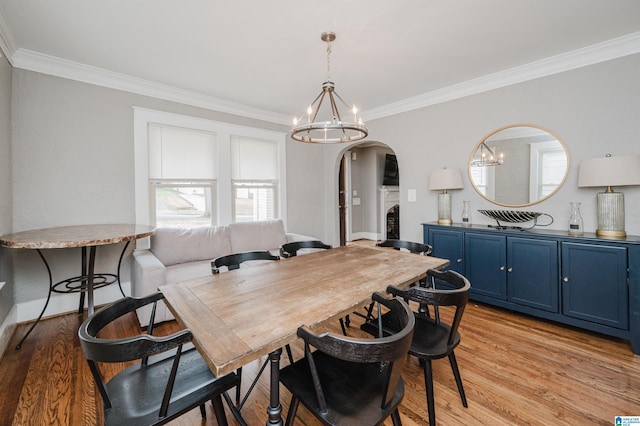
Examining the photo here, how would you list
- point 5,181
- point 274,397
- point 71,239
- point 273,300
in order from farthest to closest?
1. point 5,181
2. point 71,239
3. point 273,300
4. point 274,397

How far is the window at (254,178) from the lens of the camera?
13.8 ft

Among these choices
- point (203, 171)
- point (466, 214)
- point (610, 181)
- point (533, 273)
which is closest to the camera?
point (610, 181)

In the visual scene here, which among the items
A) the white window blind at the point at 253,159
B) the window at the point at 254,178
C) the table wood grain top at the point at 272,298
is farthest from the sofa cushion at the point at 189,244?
the table wood grain top at the point at 272,298

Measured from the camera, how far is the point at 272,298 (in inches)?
57.5

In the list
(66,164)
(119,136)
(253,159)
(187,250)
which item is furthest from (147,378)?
(253,159)

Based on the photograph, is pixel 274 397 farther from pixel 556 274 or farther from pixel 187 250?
pixel 556 274

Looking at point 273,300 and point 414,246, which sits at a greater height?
point 414,246

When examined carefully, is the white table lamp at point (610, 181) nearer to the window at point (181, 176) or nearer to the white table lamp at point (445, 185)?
the white table lamp at point (445, 185)

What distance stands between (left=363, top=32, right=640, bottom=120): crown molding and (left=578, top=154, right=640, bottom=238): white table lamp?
972 millimetres

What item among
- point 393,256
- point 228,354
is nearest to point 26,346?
point 228,354

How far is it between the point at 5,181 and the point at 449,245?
457 cm

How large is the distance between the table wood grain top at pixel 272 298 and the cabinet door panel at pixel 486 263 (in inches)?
47.8

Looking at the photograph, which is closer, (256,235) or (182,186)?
(182,186)

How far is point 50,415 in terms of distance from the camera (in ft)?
5.25
